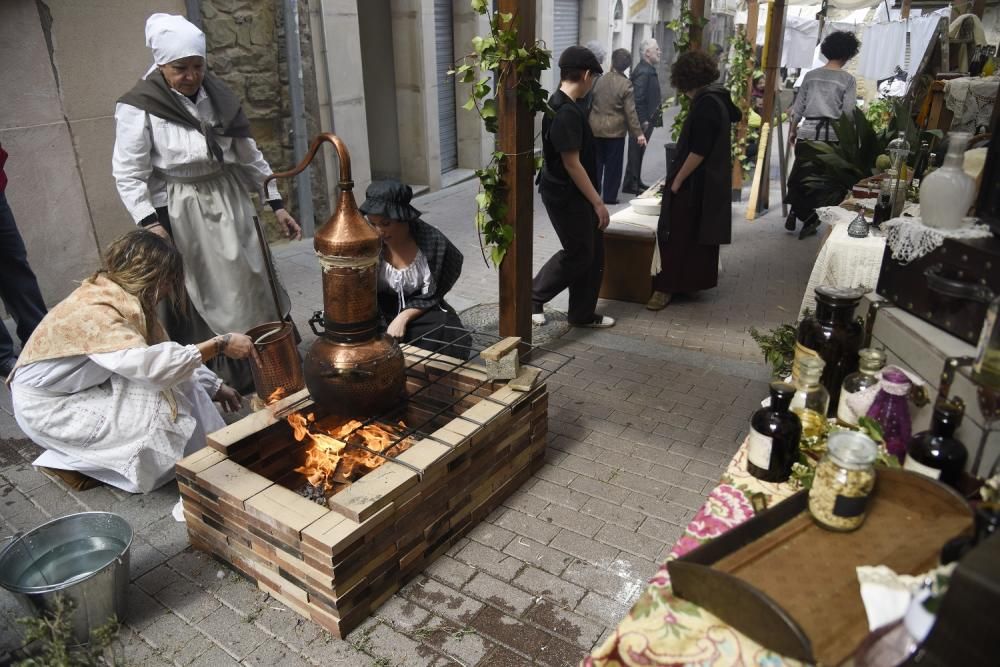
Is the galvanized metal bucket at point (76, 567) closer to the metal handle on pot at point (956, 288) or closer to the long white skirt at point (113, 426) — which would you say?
the long white skirt at point (113, 426)

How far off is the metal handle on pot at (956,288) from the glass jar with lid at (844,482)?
0.64 metres

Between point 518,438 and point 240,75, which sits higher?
point 240,75

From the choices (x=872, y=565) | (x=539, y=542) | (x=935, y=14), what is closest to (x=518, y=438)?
(x=539, y=542)

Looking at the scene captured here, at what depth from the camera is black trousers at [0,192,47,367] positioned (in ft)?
15.1

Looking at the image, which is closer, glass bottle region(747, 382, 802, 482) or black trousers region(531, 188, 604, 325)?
glass bottle region(747, 382, 802, 482)

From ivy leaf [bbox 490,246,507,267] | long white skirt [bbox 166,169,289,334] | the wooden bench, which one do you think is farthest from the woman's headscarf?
the wooden bench

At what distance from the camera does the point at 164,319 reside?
4324 mm

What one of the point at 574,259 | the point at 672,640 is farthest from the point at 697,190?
the point at 672,640

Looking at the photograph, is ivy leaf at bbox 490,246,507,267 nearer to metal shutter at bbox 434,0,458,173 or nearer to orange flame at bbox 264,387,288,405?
orange flame at bbox 264,387,288,405

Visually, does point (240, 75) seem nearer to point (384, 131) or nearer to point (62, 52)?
point (62, 52)

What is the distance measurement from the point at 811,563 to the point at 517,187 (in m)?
3.09

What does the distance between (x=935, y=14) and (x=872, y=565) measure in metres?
18.2

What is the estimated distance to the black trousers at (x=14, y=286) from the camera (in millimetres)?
4598

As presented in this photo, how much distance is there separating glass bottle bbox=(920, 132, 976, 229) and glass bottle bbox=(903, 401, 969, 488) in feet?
2.65
